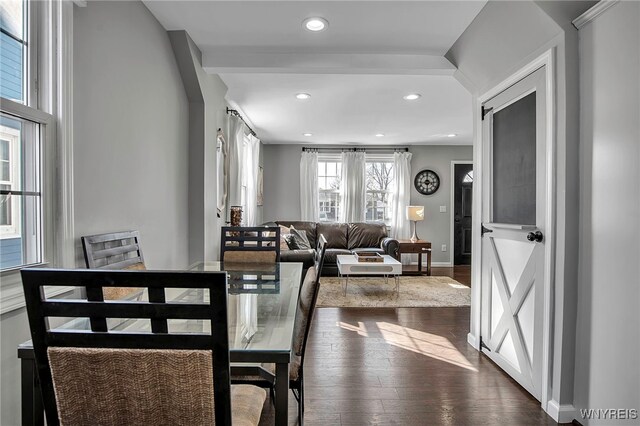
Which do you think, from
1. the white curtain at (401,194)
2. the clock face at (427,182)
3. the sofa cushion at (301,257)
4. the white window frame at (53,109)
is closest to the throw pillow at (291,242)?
the sofa cushion at (301,257)

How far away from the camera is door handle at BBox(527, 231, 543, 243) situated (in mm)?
1935

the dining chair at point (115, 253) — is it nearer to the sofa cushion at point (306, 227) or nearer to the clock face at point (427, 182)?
the sofa cushion at point (306, 227)

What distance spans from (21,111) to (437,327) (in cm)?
343

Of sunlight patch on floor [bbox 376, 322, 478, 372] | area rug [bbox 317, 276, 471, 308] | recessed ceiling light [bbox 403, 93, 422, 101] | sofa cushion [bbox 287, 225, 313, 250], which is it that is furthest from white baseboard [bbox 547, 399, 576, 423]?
sofa cushion [bbox 287, 225, 313, 250]

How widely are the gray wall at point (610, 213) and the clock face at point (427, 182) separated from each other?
5176 mm

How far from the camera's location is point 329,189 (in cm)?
692

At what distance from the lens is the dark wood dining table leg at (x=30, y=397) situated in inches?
37.6

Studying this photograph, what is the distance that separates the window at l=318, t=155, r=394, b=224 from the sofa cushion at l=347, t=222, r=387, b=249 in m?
0.60

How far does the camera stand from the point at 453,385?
2191mm

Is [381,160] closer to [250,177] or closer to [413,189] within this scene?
[413,189]

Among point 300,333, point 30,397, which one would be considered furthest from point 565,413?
point 30,397

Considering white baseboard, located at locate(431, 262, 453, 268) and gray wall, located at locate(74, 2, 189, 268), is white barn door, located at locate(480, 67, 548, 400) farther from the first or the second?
white baseboard, located at locate(431, 262, 453, 268)

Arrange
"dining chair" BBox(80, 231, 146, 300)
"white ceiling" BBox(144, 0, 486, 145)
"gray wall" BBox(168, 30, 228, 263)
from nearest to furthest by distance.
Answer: "dining chair" BBox(80, 231, 146, 300)
"white ceiling" BBox(144, 0, 486, 145)
"gray wall" BBox(168, 30, 228, 263)

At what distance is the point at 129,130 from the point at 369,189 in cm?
539
